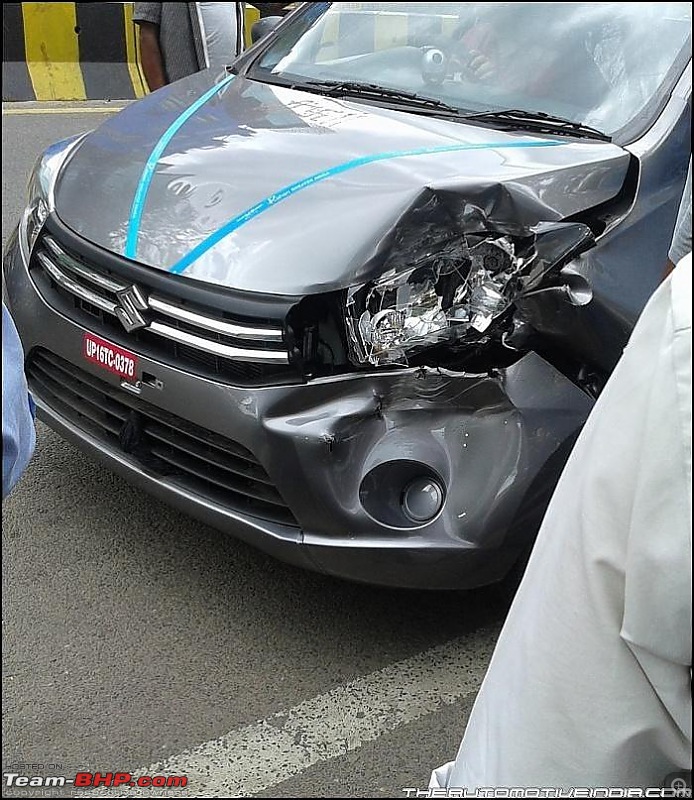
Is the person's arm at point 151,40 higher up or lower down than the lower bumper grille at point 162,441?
higher up

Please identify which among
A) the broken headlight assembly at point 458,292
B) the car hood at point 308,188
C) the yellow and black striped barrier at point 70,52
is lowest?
the yellow and black striped barrier at point 70,52

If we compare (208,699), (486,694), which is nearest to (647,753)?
(486,694)

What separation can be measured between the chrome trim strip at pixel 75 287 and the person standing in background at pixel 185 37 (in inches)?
113

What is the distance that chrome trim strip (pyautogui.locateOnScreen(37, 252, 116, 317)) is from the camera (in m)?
2.88

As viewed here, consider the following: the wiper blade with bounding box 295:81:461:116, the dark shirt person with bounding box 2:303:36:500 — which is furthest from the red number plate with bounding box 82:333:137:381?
the dark shirt person with bounding box 2:303:36:500

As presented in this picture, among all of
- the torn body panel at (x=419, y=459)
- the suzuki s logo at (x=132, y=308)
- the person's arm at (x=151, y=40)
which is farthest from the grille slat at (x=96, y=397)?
the person's arm at (x=151, y=40)

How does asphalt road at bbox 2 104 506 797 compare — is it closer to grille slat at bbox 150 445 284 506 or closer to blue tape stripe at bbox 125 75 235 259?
grille slat at bbox 150 445 284 506

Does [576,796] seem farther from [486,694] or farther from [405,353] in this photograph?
[405,353]

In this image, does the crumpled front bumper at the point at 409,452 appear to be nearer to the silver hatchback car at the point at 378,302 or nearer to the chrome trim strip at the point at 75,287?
the silver hatchback car at the point at 378,302

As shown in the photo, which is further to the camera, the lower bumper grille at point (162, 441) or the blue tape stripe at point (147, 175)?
the blue tape stripe at point (147, 175)

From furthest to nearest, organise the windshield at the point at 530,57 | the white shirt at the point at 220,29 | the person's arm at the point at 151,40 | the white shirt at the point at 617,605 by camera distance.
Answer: the person's arm at the point at 151,40
the white shirt at the point at 220,29
the windshield at the point at 530,57
the white shirt at the point at 617,605

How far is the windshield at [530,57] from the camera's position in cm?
308

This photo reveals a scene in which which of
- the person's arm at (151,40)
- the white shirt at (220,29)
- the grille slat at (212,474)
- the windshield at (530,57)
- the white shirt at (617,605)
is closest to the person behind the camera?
the white shirt at (617,605)

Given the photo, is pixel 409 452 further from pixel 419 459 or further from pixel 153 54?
pixel 153 54
